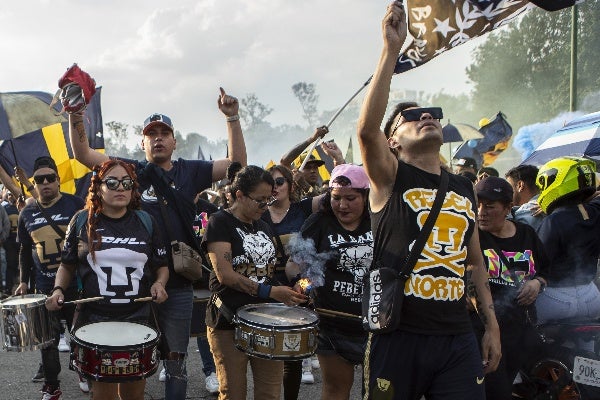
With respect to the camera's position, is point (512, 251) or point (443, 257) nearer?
point (443, 257)

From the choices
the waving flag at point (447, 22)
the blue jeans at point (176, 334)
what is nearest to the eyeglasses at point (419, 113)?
the waving flag at point (447, 22)

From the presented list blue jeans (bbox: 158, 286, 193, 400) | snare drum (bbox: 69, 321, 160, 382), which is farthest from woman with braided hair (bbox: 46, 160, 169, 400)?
blue jeans (bbox: 158, 286, 193, 400)

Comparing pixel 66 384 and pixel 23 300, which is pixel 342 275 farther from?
pixel 66 384

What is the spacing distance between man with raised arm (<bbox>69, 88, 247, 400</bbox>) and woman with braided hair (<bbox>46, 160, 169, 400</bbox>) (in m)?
0.32

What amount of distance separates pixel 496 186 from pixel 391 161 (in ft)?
5.79

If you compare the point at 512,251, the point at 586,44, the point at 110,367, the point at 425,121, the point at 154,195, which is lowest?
the point at 110,367

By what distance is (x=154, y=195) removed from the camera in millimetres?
4648

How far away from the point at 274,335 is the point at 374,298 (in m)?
1.03

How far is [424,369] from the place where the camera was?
2871mm

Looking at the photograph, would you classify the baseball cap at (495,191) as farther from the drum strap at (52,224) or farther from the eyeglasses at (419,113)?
the drum strap at (52,224)

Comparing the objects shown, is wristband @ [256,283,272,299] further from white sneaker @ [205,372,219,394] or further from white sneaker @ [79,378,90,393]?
white sneaker @ [79,378,90,393]

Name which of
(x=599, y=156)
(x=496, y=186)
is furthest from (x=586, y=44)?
(x=496, y=186)

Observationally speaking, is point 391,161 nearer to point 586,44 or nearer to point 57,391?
point 57,391

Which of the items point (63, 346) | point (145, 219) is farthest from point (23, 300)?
point (63, 346)
